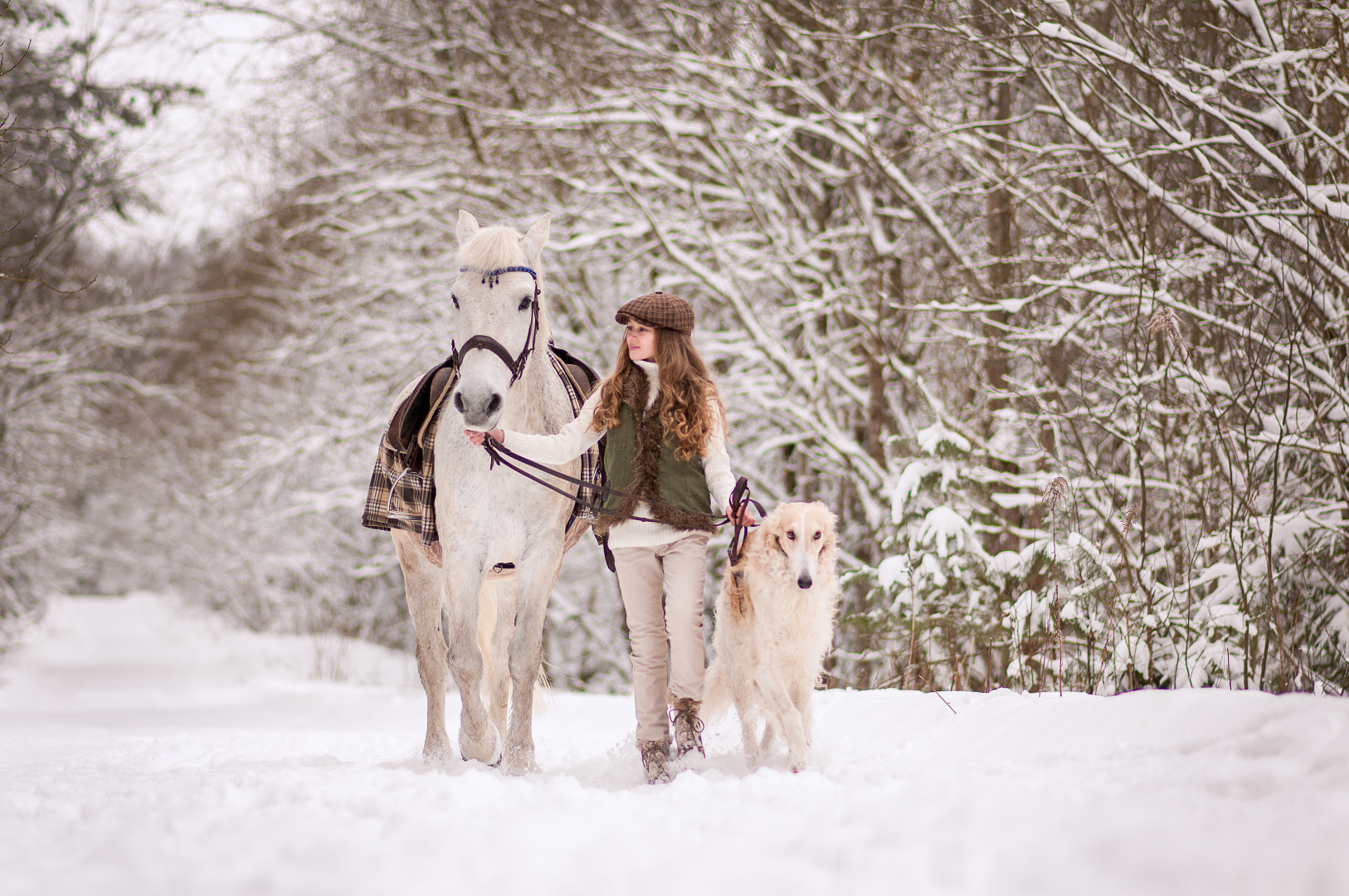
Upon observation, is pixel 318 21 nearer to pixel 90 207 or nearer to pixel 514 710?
pixel 90 207

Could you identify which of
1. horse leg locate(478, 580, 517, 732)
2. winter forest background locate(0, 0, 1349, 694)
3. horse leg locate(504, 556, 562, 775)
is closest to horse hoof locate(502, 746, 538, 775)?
horse leg locate(504, 556, 562, 775)

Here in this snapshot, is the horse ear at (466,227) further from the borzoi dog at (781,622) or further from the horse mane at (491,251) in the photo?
the borzoi dog at (781,622)

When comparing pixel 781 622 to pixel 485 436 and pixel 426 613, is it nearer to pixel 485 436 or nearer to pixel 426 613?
pixel 485 436

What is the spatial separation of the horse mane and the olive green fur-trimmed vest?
2.54 feet

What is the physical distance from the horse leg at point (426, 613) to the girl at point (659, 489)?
1.14 meters

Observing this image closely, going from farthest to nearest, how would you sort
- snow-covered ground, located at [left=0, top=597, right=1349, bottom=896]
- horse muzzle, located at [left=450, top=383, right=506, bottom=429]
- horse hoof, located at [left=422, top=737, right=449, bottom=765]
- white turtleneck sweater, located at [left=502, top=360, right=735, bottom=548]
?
1. horse hoof, located at [left=422, top=737, right=449, bottom=765]
2. white turtleneck sweater, located at [left=502, top=360, right=735, bottom=548]
3. horse muzzle, located at [left=450, top=383, right=506, bottom=429]
4. snow-covered ground, located at [left=0, top=597, right=1349, bottom=896]

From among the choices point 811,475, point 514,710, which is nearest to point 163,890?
point 514,710

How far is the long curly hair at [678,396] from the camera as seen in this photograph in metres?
4.09

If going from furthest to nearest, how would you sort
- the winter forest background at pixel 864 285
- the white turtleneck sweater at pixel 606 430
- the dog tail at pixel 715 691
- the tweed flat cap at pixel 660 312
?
1. the winter forest background at pixel 864 285
2. the dog tail at pixel 715 691
3. the tweed flat cap at pixel 660 312
4. the white turtleneck sweater at pixel 606 430

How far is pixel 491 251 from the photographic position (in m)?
3.91

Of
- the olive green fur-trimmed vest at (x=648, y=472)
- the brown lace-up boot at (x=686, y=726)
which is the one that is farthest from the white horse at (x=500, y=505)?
the brown lace-up boot at (x=686, y=726)

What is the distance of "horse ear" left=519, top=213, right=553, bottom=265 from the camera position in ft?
13.7

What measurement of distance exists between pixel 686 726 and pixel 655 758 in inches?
8.2

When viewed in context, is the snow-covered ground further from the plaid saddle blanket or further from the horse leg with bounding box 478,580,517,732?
the plaid saddle blanket
